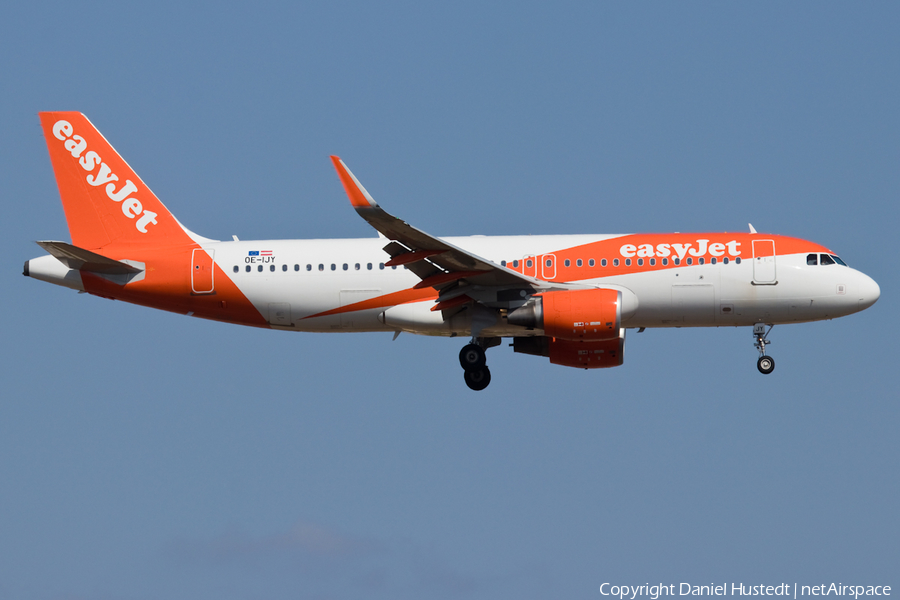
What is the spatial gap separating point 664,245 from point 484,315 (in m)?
5.98

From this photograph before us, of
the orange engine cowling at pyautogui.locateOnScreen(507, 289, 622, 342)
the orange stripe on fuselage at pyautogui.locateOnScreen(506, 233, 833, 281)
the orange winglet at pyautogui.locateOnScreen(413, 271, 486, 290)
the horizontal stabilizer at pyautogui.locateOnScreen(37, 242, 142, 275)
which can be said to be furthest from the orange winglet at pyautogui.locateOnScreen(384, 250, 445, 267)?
the horizontal stabilizer at pyautogui.locateOnScreen(37, 242, 142, 275)

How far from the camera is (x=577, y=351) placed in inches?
1543

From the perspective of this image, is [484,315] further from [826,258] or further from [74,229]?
[74,229]

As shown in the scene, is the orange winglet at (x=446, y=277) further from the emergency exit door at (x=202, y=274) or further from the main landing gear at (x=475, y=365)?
the emergency exit door at (x=202, y=274)

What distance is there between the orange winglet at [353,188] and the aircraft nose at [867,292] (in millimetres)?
15891

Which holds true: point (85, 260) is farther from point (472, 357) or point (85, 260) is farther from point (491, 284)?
point (491, 284)

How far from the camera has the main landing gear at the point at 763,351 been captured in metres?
37.4

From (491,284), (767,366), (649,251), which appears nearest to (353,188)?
(491,284)

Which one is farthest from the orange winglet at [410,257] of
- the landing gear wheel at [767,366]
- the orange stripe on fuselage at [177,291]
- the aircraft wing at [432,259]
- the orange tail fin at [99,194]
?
the landing gear wheel at [767,366]

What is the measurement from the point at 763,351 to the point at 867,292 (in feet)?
11.9

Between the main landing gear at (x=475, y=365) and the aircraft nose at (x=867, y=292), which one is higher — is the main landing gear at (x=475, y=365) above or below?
below

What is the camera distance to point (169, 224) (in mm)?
39688

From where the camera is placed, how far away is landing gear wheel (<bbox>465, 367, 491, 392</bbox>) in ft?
123

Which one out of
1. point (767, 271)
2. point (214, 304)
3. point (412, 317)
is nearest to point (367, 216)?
point (412, 317)
